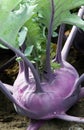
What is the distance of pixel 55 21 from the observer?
0.91 meters

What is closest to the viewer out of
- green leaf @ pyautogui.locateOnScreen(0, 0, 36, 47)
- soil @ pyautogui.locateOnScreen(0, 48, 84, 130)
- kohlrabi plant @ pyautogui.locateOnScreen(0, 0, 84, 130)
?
green leaf @ pyautogui.locateOnScreen(0, 0, 36, 47)

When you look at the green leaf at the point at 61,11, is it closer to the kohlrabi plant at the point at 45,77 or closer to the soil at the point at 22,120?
the kohlrabi plant at the point at 45,77

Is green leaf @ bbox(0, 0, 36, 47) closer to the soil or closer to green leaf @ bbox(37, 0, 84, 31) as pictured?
green leaf @ bbox(37, 0, 84, 31)

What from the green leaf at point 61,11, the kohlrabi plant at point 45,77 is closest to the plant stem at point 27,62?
the kohlrabi plant at point 45,77

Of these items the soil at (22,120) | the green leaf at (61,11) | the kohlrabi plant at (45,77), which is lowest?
the soil at (22,120)

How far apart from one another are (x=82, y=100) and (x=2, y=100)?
0.30 metres

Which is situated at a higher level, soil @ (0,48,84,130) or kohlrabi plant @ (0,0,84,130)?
kohlrabi plant @ (0,0,84,130)

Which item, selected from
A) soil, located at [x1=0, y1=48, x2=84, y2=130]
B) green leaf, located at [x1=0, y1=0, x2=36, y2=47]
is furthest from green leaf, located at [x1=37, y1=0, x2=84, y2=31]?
soil, located at [x1=0, y1=48, x2=84, y2=130]

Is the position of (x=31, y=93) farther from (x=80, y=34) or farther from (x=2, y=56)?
(x=2, y=56)

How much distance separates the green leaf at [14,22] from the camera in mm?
760

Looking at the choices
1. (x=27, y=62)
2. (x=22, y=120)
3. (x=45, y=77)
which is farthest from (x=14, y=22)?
(x=22, y=120)

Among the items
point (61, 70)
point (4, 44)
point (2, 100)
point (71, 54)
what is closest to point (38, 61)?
point (61, 70)

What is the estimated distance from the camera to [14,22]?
2.58 ft

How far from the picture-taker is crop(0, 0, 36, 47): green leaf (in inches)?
29.9
